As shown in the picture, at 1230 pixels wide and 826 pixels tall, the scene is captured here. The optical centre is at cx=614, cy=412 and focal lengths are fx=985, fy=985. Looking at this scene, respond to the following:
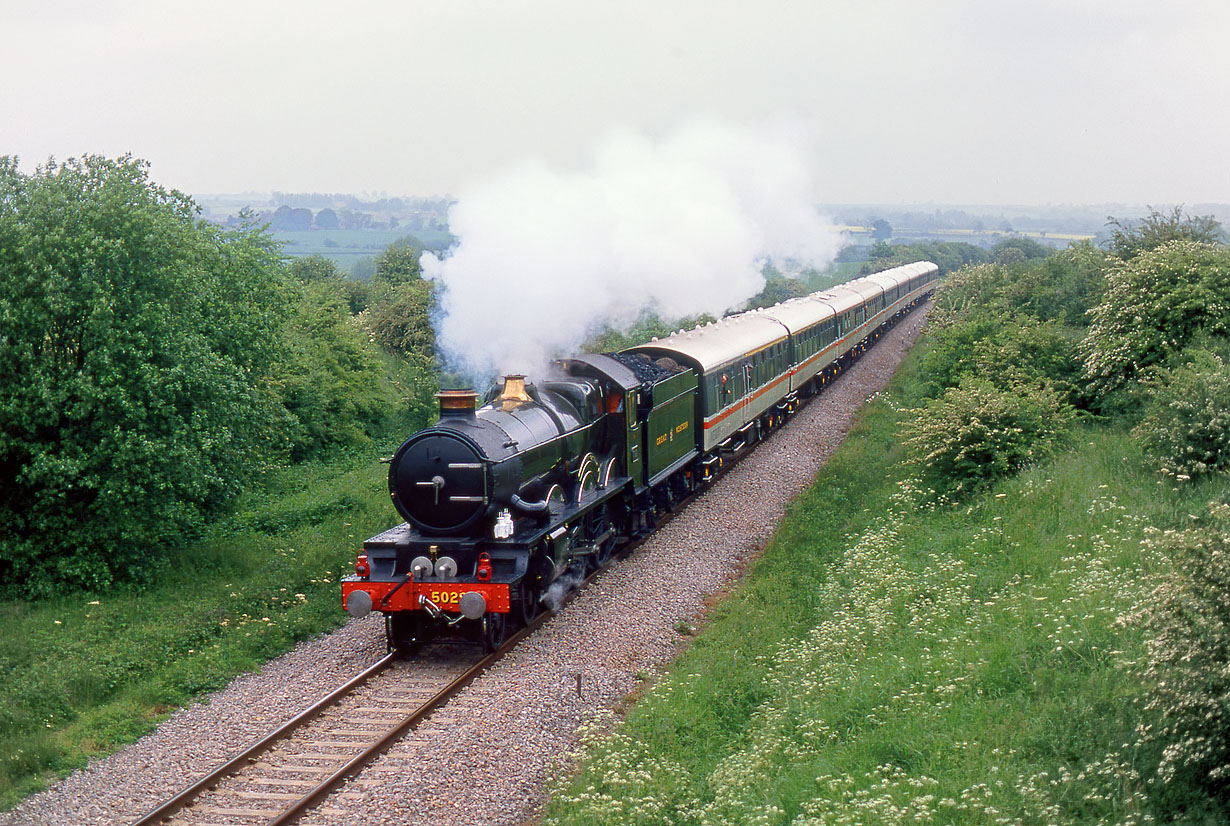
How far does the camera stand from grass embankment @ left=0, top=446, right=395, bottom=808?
32.9 ft

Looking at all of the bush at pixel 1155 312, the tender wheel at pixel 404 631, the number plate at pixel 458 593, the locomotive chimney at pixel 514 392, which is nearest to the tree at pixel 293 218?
the bush at pixel 1155 312

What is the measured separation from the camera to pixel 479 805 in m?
8.48

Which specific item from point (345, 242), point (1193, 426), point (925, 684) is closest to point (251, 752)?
point (925, 684)

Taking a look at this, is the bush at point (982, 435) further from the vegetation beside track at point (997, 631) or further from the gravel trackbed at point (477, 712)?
the gravel trackbed at point (477, 712)

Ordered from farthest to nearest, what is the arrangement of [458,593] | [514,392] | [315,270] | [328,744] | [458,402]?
[315,270] → [514,392] → [458,402] → [458,593] → [328,744]

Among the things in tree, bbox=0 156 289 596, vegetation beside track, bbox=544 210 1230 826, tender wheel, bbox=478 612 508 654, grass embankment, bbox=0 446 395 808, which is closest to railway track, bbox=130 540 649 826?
tender wheel, bbox=478 612 508 654

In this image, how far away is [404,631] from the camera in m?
12.4

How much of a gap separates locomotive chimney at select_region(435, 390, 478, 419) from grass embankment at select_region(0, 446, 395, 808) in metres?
3.65

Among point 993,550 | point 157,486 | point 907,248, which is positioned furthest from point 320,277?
point 907,248

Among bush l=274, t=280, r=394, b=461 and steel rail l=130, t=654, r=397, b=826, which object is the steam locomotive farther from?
bush l=274, t=280, r=394, b=461

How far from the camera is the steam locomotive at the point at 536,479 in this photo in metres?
11.9

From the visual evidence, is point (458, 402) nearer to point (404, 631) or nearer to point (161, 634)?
point (404, 631)

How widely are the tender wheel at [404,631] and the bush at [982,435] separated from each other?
9149 mm

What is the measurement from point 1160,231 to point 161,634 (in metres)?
24.1
